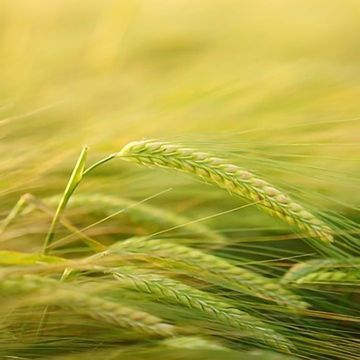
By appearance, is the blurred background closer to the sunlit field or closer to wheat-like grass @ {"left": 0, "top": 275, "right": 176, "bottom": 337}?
the sunlit field

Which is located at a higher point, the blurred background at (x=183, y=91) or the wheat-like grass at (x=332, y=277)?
the blurred background at (x=183, y=91)

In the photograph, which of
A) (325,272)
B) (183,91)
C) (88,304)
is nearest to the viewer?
(88,304)

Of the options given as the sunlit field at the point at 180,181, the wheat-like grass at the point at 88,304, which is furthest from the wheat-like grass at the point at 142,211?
the wheat-like grass at the point at 88,304

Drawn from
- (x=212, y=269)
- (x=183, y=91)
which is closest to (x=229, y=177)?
(x=212, y=269)

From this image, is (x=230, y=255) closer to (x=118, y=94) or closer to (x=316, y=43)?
(x=118, y=94)

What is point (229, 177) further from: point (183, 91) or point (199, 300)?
point (183, 91)

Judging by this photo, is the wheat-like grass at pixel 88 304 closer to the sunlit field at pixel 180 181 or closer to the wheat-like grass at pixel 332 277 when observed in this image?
the sunlit field at pixel 180 181
